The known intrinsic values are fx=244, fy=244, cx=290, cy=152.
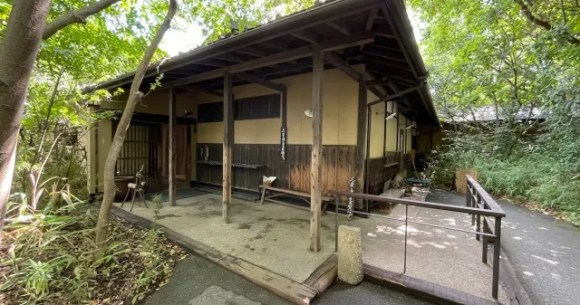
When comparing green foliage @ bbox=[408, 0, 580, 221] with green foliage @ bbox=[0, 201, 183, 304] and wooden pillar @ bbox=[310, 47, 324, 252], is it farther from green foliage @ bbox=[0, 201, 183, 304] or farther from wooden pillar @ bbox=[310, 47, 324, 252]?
green foliage @ bbox=[0, 201, 183, 304]

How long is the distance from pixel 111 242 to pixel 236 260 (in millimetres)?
1945

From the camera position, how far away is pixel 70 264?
2.86 metres

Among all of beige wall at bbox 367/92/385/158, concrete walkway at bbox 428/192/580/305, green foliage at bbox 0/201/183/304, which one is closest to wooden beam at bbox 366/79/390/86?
beige wall at bbox 367/92/385/158

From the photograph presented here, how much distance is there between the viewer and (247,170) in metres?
6.66

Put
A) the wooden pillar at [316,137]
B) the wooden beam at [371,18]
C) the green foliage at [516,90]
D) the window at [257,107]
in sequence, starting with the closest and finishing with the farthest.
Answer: the wooden beam at [371,18] < the wooden pillar at [316,137] < the green foliage at [516,90] < the window at [257,107]

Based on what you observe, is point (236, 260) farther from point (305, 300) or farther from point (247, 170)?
point (247, 170)

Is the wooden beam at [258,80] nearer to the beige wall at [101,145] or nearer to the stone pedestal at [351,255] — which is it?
the stone pedestal at [351,255]

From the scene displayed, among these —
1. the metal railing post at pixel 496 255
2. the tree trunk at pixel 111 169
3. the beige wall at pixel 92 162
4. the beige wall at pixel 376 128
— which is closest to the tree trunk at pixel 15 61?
the tree trunk at pixel 111 169

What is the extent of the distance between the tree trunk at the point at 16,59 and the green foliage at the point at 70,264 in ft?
5.78

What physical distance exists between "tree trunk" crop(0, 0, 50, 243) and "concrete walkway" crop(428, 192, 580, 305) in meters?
4.57

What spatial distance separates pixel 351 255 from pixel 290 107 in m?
3.84

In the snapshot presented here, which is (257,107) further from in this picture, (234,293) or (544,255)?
(544,255)

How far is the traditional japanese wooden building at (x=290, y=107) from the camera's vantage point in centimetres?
306

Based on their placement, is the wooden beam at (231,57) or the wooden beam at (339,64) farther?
the wooden beam at (231,57)
